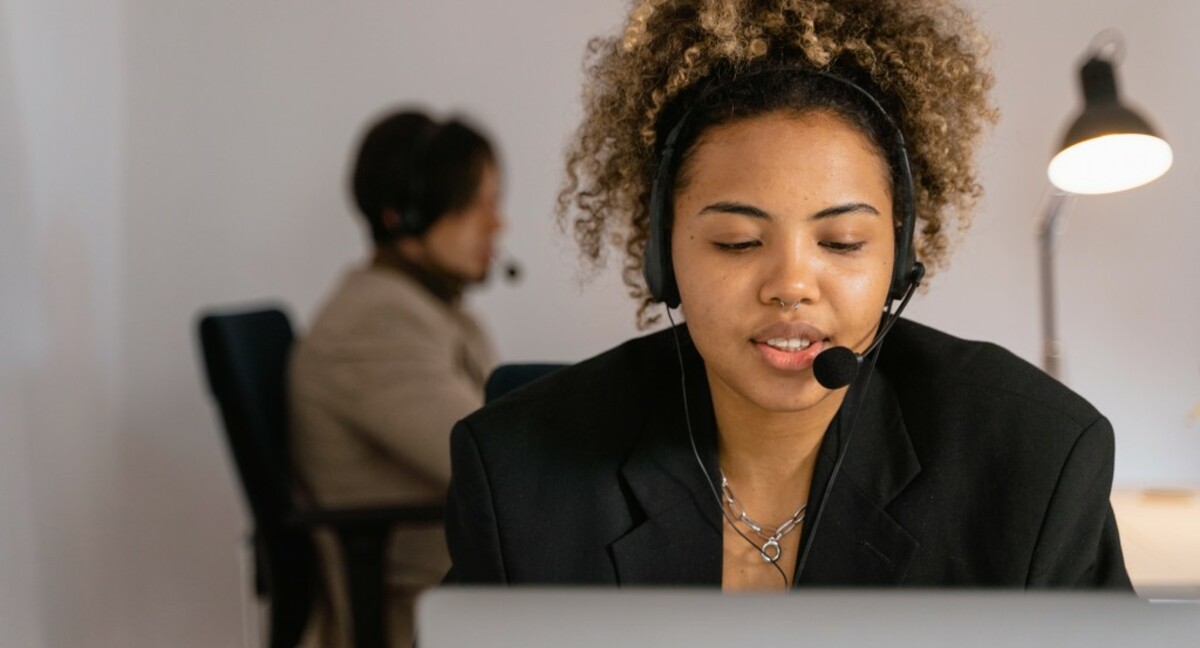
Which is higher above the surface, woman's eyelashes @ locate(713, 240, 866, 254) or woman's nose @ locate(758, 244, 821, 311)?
woman's eyelashes @ locate(713, 240, 866, 254)

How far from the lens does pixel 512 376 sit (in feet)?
3.62

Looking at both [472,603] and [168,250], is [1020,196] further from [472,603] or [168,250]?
[168,250]

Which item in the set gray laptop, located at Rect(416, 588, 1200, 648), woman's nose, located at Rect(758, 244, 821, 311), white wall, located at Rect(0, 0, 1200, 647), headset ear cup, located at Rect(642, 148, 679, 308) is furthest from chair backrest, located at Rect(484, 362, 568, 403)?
gray laptop, located at Rect(416, 588, 1200, 648)

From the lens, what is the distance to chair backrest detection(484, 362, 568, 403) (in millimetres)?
1088

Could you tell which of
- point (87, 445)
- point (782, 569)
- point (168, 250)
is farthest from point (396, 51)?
point (782, 569)

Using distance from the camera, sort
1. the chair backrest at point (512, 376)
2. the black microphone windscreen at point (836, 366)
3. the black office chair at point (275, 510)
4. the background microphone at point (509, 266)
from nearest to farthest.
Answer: the black microphone windscreen at point (836, 366) < the chair backrest at point (512, 376) < the background microphone at point (509, 266) < the black office chair at point (275, 510)

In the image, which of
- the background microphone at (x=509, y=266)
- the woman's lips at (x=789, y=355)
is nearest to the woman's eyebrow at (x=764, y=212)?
the woman's lips at (x=789, y=355)

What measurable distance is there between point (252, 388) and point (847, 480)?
767mm

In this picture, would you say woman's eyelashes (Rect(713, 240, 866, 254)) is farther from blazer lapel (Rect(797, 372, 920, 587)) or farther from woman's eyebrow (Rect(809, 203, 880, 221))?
blazer lapel (Rect(797, 372, 920, 587))

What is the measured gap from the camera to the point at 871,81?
893 mm

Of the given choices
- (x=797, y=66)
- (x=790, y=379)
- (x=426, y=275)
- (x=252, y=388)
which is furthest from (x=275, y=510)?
(x=797, y=66)

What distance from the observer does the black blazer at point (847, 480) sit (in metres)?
0.91

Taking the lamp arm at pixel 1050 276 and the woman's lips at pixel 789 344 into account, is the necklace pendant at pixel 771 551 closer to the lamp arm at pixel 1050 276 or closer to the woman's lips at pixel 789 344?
the woman's lips at pixel 789 344

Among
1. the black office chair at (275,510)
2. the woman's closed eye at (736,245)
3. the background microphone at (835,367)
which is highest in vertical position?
the woman's closed eye at (736,245)
